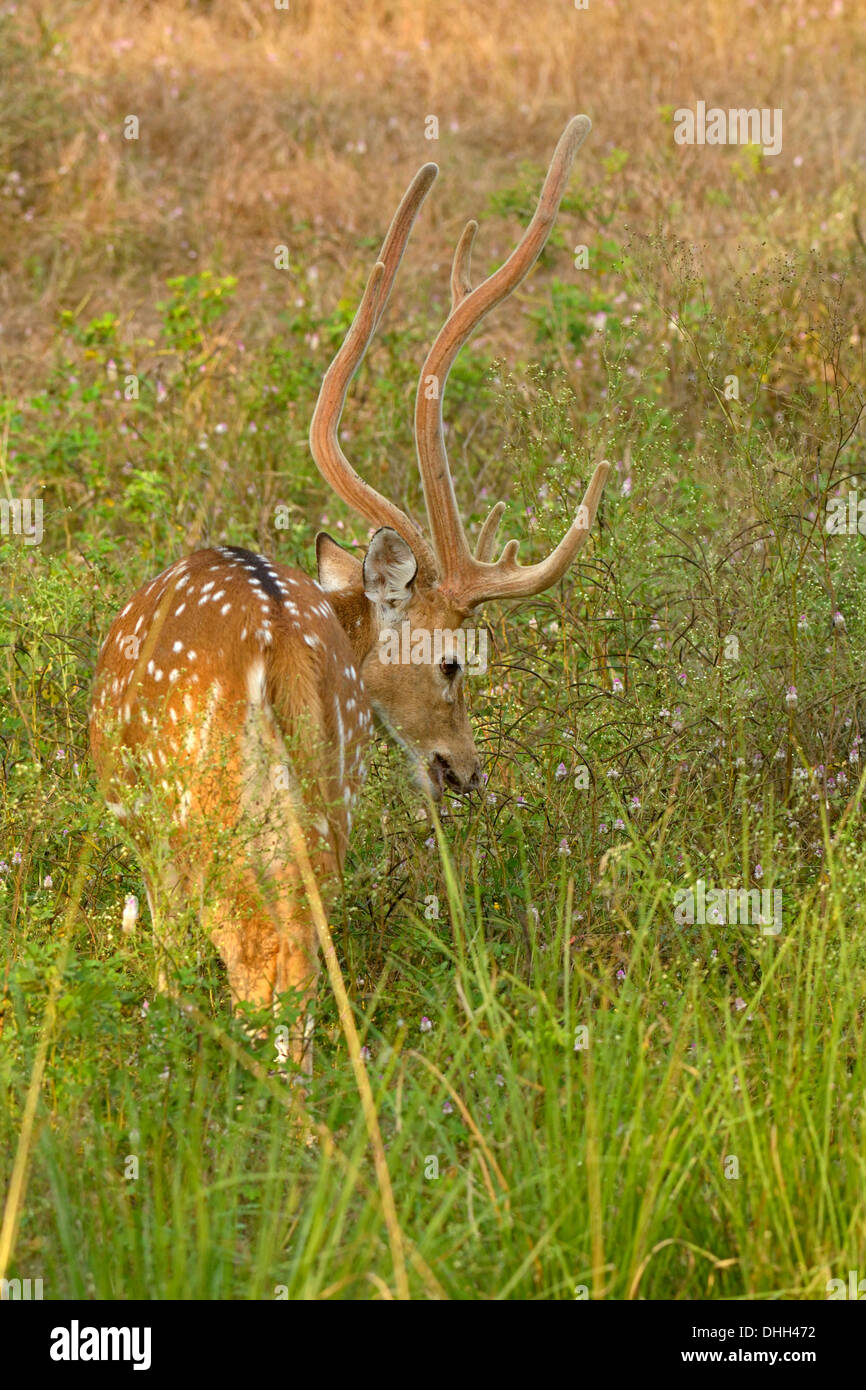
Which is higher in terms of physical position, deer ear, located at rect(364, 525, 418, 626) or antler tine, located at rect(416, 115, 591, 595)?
antler tine, located at rect(416, 115, 591, 595)

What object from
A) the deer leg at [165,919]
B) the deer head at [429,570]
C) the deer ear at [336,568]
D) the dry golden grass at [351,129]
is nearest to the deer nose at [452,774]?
the deer head at [429,570]

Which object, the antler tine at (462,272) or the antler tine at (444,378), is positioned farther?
the antler tine at (462,272)

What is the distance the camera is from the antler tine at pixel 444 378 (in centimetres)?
547

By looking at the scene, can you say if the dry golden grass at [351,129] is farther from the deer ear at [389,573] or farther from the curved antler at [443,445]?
the deer ear at [389,573]

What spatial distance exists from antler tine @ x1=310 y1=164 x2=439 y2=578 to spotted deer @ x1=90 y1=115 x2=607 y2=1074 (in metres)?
0.02

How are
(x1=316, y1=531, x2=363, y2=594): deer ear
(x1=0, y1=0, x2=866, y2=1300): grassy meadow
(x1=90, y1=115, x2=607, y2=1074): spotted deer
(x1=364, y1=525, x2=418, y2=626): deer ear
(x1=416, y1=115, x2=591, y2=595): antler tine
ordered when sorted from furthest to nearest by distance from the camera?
(x1=316, y1=531, x2=363, y2=594): deer ear → (x1=416, y1=115, x2=591, y2=595): antler tine → (x1=364, y1=525, x2=418, y2=626): deer ear → (x1=90, y1=115, x2=607, y2=1074): spotted deer → (x1=0, y1=0, x2=866, y2=1300): grassy meadow

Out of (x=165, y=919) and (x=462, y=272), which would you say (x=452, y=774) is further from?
(x=462, y=272)

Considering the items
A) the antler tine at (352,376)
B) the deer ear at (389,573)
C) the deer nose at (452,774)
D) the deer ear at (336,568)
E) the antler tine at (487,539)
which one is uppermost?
the antler tine at (352,376)

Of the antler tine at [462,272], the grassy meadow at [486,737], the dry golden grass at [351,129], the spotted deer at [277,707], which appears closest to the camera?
the grassy meadow at [486,737]

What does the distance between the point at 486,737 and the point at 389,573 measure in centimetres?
83

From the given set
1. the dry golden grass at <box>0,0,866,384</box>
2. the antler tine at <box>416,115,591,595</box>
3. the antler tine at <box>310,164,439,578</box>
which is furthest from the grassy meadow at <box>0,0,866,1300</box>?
the antler tine at <box>310,164,439,578</box>

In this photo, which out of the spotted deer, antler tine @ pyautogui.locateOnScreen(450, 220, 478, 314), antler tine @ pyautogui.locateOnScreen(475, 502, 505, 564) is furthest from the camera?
antler tine @ pyautogui.locateOnScreen(450, 220, 478, 314)

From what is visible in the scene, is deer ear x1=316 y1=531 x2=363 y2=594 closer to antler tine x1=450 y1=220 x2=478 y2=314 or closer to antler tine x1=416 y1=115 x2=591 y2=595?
antler tine x1=416 y1=115 x2=591 y2=595

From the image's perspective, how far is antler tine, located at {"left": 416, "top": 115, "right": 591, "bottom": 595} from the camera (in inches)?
215
